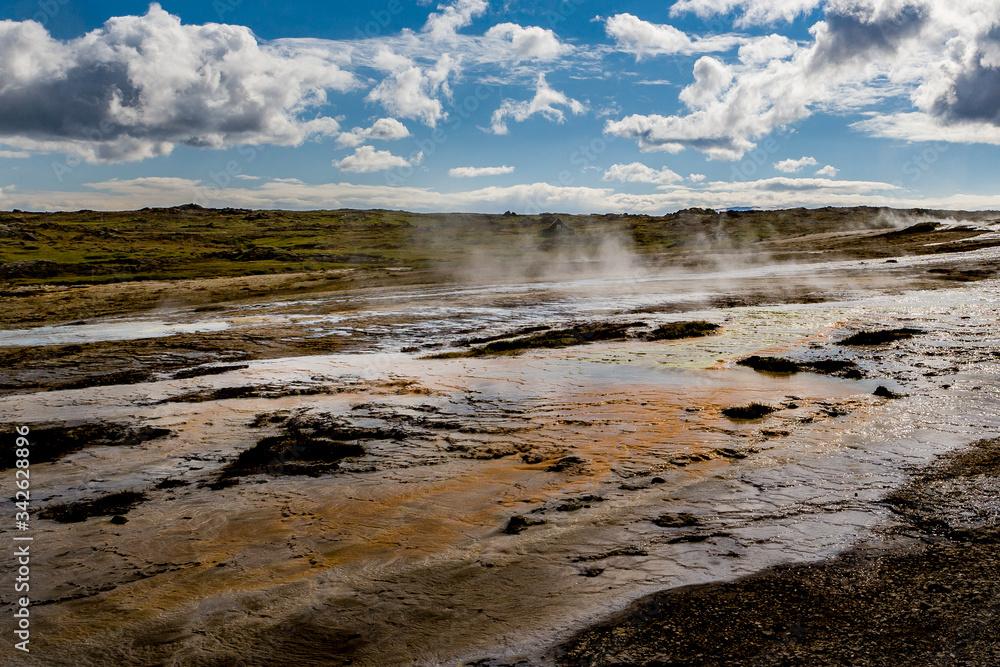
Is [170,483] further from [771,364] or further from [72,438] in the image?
Answer: [771,364]

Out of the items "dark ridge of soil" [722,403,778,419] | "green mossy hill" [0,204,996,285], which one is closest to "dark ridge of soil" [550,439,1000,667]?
"dark ridge of soil" [722,403,778,419]

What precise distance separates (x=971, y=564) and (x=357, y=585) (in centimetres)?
514

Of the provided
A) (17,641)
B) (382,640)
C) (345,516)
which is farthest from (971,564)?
(17,641)

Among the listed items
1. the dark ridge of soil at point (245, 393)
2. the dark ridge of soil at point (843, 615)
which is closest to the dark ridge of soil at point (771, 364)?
the dark ridge of soil at point (843, 615)

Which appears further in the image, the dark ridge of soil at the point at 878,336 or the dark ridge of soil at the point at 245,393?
the dark ridge of soil at the point at 878,336

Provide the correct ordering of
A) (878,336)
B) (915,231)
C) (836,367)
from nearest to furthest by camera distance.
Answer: (836,367) → (878,336) → (915,231)

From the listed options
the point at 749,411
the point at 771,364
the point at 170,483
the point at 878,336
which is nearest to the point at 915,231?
the point at 878,336

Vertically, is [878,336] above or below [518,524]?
above

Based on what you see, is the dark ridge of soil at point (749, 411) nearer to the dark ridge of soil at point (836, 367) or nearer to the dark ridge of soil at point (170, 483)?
the dark ridge of soil at point (836, 367)

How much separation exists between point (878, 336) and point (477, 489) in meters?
13.3

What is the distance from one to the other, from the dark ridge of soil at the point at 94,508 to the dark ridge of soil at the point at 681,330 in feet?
43.3

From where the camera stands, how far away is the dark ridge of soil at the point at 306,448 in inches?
311

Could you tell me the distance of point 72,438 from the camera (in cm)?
929

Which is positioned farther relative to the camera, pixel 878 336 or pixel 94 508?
pixel 878 336
